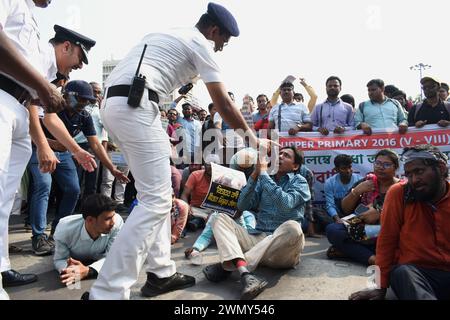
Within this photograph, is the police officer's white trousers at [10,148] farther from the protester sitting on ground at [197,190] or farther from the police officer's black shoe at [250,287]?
the protester sitting on ground at [197,190]

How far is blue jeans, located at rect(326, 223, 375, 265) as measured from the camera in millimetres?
2869

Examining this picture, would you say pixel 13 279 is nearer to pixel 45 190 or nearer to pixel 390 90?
pixel 45 190

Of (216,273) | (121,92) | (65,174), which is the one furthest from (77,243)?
(121,92)

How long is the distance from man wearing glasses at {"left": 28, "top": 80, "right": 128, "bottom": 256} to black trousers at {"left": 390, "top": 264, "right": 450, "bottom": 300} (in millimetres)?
2225

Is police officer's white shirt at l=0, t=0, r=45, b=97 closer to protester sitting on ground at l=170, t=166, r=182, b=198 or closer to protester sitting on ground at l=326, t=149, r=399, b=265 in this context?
protester sitting on ground at l=326, t=149, r=399, b=265

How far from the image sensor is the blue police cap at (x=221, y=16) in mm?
2213

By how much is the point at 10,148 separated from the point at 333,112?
4584 millimetres

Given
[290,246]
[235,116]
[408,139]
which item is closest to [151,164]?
[235,116]

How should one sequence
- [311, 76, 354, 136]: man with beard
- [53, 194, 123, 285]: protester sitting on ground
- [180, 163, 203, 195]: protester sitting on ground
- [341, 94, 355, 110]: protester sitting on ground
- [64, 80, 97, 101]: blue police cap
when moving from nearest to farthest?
1. [53, 194, 123, 285]: protester sitting on ground
2. [64, 80, 97, 101]: blue police cap
3. [180, 163, 203, 195]: protester sitting on ground
4. [311, 76, 354, 136]: man with beard
5. [341, 94, 355, 110]: protester sitting on ground

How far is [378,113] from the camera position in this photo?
497 centimetres

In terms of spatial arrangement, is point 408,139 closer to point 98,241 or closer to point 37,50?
point 98,241

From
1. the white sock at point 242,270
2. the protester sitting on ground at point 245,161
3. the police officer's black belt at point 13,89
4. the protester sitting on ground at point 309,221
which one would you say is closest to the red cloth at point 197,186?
the protester sitting on ground at point 245,161

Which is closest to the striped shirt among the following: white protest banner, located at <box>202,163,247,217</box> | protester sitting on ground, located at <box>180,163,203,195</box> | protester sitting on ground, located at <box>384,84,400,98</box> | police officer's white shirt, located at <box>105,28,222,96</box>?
white protest banner, located at <box>202,163,247,217</box>

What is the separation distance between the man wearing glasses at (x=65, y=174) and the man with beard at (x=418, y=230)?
2143 millimetres
